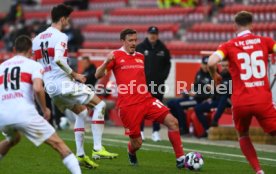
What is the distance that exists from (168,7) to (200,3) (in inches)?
61.3

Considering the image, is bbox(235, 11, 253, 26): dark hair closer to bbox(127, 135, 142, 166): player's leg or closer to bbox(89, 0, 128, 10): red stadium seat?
bbox(127, 135, 142, 166): player's leg

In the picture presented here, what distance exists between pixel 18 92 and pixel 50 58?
96.0 inches

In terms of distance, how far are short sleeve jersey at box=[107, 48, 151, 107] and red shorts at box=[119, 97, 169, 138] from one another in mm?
88

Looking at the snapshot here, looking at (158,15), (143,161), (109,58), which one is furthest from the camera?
(158,15)

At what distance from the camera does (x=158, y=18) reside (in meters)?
29.3

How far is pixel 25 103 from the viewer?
1011 centimetres

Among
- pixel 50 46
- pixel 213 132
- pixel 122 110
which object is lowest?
pixel 213 132

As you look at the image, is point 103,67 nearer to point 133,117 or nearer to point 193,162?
point 133,117

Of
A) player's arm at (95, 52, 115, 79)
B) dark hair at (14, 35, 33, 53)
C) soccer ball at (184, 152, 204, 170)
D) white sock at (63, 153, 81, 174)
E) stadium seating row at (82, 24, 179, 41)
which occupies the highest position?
dark hair at (14, 35, 33, 53)

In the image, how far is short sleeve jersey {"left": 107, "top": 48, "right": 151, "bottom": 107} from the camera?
12.6m

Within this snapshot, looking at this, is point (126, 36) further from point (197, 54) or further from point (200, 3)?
point (200, 3)

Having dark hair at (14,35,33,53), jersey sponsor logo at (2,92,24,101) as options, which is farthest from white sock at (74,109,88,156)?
jersey sponsor logo at (2,92,24,101)

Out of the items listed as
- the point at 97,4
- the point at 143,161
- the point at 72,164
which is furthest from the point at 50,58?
the point at 97,4

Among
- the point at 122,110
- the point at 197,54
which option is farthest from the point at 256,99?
the point at 197,54
